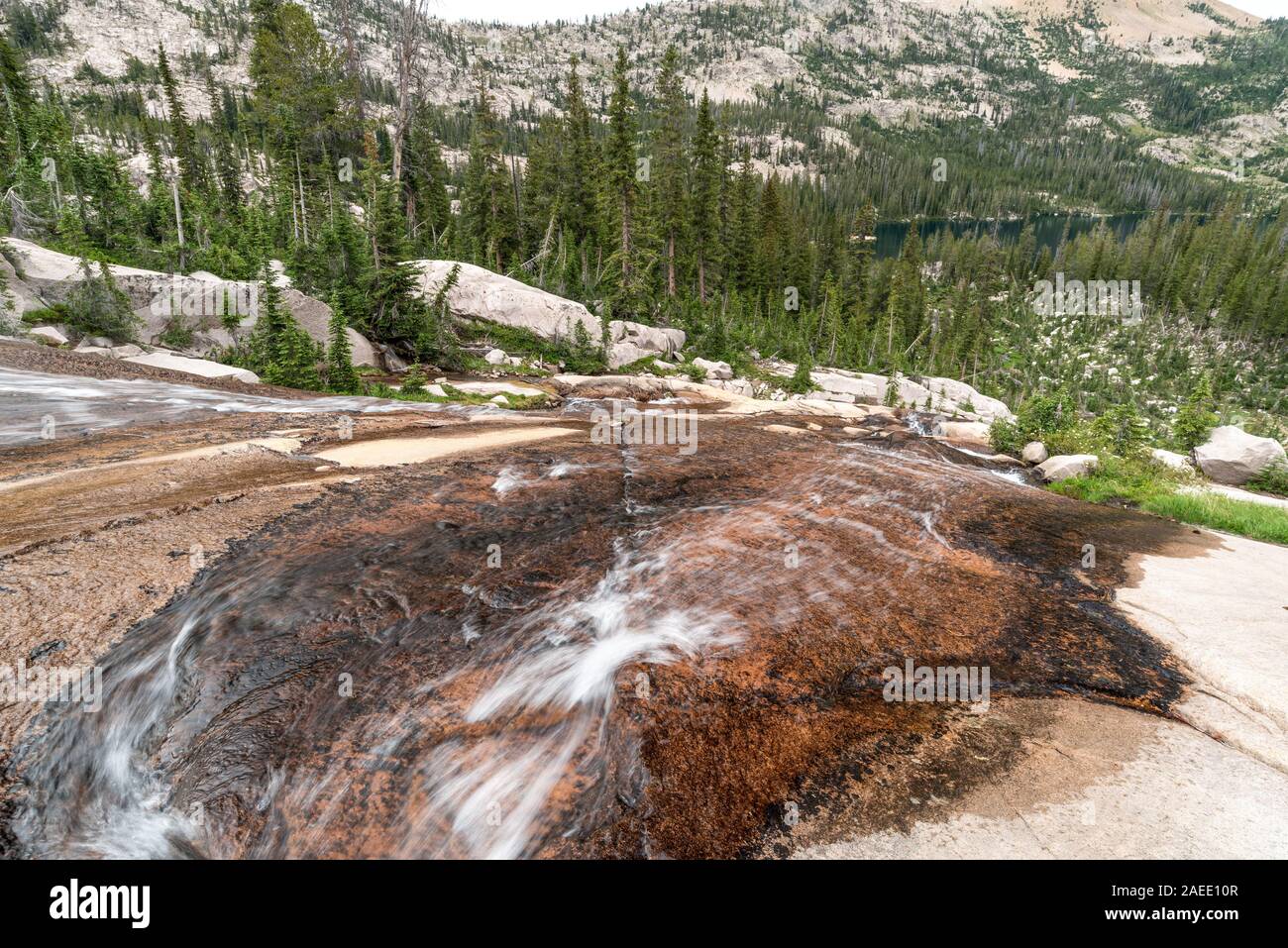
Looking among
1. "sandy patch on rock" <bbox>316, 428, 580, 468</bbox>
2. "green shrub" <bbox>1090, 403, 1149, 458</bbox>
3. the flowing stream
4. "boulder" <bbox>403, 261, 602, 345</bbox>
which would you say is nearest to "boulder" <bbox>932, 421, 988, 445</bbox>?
"green shrub" <bbox>1090, 403, 1149, 458</bbox>

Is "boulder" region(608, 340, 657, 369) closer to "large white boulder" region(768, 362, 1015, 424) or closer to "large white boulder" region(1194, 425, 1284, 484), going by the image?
"large white boulder" region(768, 362, 1015, 424)

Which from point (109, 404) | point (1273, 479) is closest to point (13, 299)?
point (109, 404)

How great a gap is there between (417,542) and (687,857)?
6441 millimetres

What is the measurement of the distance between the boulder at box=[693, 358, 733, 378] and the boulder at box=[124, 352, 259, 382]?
82.3 ft

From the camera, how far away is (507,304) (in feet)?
114

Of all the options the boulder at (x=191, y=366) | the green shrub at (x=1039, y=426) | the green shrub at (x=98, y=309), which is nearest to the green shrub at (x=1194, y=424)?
the green shrub at (x=1039, y=426)

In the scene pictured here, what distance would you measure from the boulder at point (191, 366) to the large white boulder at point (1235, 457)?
32.9 m

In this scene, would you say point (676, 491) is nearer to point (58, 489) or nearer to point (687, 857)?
point (687, 857)

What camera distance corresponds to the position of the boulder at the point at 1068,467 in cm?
1620

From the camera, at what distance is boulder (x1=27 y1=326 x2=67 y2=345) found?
18.8 m

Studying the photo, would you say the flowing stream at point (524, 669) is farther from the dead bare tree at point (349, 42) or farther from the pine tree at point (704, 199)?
the pine tree at point (704, 199)

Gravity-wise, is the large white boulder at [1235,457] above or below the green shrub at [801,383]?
below
